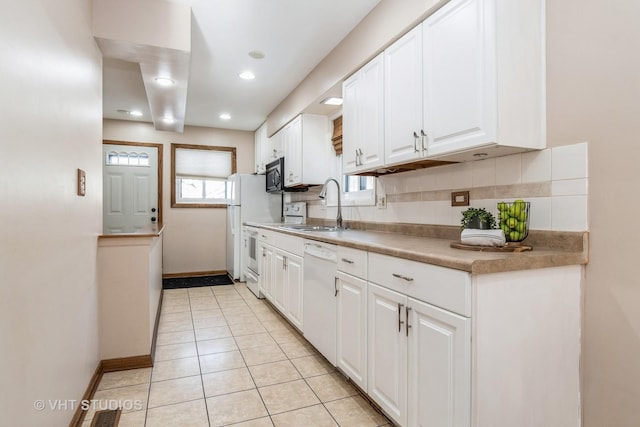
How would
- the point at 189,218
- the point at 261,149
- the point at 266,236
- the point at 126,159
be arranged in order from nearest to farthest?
1. the point at 266,236
2. the point at 126,159
3. the point at 261,149
4. the point at 189,218

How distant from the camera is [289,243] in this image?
3035 millimetres

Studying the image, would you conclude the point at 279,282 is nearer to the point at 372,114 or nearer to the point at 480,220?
the point at 372,114

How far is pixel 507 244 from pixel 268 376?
1.68 m

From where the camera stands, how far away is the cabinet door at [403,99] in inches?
76.5

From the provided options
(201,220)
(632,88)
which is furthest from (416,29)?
(201,220)

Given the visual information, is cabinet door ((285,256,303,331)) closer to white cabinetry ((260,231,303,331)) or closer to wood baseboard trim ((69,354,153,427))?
white cabinetry ((260,231,303,331))

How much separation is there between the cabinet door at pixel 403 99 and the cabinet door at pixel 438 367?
3.17 feet

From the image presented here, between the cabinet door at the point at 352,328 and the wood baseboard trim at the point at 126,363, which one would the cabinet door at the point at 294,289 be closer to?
the cabinet door at the point at 352,328

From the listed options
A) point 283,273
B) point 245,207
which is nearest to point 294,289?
point 283,273

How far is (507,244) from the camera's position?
4.99ft

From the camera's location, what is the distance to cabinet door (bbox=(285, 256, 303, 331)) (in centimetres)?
281

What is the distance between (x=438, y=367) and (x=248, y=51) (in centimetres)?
296

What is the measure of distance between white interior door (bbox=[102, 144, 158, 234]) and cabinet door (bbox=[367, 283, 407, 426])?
4716 mm
